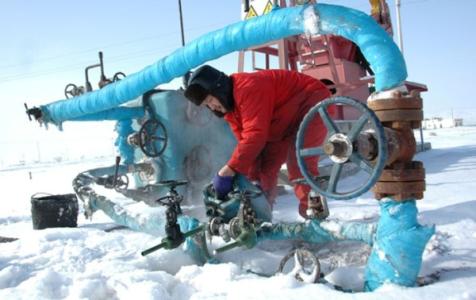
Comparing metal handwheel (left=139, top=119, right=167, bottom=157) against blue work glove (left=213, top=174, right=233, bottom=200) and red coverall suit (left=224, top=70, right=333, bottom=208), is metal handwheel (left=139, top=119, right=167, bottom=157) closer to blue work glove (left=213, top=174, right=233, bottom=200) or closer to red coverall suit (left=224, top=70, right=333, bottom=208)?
red coverall suit (left=224, top=70, right=333, bottom=208)

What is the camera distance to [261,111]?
2.70m

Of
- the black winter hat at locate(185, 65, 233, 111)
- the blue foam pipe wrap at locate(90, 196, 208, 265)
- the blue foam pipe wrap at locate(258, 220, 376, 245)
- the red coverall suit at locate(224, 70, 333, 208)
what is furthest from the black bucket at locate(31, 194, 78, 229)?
the blue foam pipe wrap at locate(258, 220, 376, 245)

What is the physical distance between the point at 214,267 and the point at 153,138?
321cm

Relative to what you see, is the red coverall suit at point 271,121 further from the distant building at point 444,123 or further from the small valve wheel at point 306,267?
the distant building at point 444,123

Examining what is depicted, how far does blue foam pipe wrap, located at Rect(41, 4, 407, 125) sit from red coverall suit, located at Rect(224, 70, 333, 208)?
0.40 m

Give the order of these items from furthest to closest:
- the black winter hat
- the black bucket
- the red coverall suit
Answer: the black bucket → the black winter hat → the red coverall suit

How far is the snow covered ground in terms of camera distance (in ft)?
5.94

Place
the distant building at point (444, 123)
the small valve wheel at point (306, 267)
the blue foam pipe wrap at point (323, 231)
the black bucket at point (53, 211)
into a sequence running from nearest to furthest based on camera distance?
the small valve wheel at point (306, 267)
the blue foam pipe wrap at point (323, 231)
the black bucket at point (53, 211)
the distant building at point (444, 123)

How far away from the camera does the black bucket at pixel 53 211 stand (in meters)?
4.18

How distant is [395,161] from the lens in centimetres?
177

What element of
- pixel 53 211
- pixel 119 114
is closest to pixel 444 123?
pixel 119 114

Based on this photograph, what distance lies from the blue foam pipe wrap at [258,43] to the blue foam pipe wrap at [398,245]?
59 centimetres

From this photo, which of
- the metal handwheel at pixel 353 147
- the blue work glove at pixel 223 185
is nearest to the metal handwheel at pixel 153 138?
the blue work glove at pixel 223 185

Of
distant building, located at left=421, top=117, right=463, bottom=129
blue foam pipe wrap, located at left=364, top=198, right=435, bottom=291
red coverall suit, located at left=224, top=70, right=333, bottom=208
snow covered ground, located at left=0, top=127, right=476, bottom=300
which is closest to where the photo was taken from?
blue foam pipe wrap, located at left=364, top=198, right=435, bottom=291
